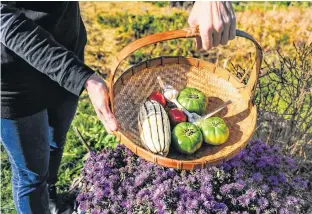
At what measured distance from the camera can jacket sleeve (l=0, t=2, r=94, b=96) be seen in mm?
1470

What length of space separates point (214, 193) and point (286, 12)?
2978 mm

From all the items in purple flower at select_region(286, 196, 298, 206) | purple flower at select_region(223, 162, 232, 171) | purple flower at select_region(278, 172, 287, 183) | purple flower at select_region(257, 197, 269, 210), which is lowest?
purple flower at select_region(286, 196, 298, 206)

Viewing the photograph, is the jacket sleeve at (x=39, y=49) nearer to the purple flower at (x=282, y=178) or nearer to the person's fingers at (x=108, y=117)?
the person's fingers at (x=108, y=117)

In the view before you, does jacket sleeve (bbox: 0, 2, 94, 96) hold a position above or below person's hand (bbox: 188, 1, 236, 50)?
below

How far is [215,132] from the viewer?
5.89 ft

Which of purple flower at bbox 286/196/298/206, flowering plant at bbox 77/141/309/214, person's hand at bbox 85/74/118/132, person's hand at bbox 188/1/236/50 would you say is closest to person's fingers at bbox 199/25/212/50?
person's hand at bbox 188/1/236/50

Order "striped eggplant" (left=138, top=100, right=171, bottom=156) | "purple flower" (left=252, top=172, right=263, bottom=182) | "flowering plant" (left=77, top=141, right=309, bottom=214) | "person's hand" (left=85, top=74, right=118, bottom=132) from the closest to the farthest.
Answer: "person's hand" (left=85, top=74, right=118, bottom=132) → "striped eggplant" (left=138, top=100, right=171, bottom=156) → "flowering plant" (left=77, top=141, right=309, bottom=214) → "purple flower" (left=252, top=172, right=263, bottom=182)

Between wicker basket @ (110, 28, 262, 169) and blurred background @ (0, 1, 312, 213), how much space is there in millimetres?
597

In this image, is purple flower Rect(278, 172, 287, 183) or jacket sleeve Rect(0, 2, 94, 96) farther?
purple flower Rect(278, 172, 287, 183)

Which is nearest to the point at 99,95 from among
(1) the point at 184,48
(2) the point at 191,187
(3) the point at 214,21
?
(3) the point at 214,21

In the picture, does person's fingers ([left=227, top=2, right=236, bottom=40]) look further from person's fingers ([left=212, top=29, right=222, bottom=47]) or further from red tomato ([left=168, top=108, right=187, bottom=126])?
red tomato ([left=168, top=108, right=187, bottom=126])

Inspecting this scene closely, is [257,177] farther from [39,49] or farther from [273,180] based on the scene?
[39,49]

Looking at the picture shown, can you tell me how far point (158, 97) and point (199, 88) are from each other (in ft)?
0.91

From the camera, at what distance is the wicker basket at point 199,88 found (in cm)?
180
